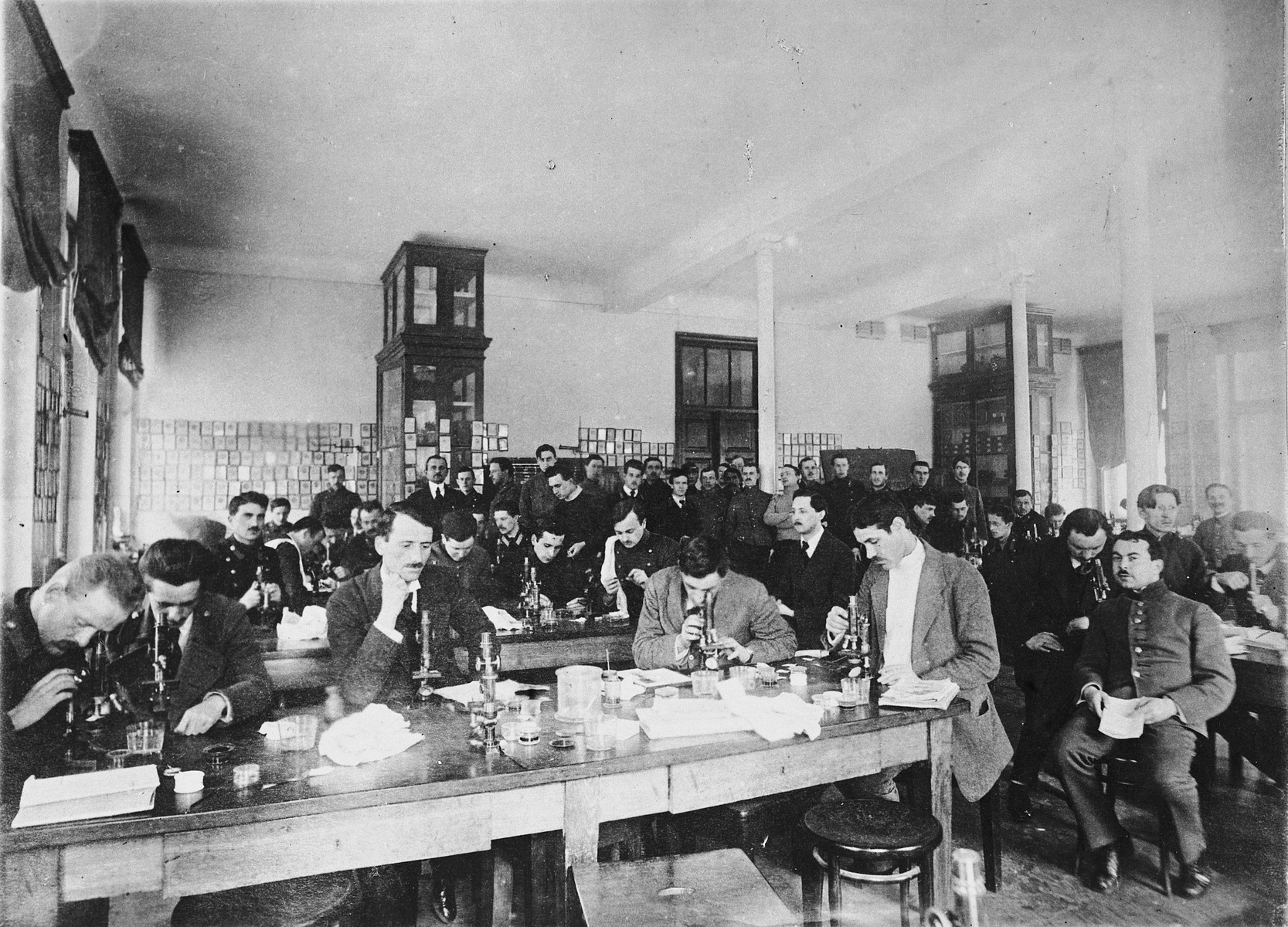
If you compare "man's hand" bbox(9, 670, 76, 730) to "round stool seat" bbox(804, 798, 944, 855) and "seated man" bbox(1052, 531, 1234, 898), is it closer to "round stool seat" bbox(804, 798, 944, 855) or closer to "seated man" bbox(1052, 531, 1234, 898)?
"round stool seat" bbox(804, 798, 944, 855)

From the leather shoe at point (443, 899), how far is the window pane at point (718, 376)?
8.37 metres

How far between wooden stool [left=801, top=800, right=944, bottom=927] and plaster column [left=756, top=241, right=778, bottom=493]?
496cm

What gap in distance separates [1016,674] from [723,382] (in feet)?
22.7

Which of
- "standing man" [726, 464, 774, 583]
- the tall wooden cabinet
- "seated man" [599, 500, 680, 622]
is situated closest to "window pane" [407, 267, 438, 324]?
"standing man" [726, 464, 774, 583]

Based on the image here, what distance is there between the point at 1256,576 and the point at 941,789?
282 centimetres

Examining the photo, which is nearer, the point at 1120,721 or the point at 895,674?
the point at 895,674

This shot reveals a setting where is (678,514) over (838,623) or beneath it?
over

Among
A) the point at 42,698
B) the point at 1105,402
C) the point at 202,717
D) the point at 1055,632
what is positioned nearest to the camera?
the point at 42,698

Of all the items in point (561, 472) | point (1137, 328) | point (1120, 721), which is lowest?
point (1120, 721)

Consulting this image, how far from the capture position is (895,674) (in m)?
2.79

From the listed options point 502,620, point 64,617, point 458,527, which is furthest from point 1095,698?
point 64,617

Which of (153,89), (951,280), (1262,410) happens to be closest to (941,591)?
(1262,410)

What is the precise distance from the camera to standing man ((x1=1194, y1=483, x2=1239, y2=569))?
4992mm

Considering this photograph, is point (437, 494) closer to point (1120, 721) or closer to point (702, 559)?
point (702, 559)
